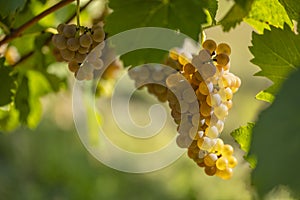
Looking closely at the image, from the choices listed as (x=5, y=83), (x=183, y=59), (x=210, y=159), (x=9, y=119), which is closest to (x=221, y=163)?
(x=210, y=159)

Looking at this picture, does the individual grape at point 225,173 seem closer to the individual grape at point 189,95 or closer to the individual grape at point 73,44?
the individual grape at point 189,95

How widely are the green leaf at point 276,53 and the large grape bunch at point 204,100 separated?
0.10ft

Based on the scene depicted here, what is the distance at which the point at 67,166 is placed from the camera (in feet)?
10.3

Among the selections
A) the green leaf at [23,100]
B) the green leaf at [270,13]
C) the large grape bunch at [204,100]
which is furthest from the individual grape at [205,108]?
the green leaf at [23,100]

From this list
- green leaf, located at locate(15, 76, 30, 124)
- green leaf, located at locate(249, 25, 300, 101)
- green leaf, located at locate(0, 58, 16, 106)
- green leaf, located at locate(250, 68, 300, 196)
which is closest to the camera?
green leaf, located at locate(250, 68, 300, 196)

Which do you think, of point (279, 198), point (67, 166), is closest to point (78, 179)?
point (67, 166)

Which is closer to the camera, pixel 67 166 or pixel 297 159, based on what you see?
pixel 297 159

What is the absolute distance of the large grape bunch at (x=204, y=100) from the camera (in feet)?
2.09

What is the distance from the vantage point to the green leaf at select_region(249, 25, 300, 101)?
24.2 inches

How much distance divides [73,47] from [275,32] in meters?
0.21

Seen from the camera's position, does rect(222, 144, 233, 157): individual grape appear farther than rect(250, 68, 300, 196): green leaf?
Yes

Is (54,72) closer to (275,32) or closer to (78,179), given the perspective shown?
(275,32)

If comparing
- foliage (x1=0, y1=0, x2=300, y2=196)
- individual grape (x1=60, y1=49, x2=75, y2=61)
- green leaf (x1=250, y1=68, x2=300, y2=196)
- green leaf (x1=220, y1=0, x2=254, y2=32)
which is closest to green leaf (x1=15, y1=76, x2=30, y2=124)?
foliage (x1=0, y1=0, x2=300, y2=196)

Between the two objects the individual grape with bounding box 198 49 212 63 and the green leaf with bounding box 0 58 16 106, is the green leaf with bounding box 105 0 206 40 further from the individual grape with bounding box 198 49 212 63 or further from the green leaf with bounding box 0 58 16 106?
the green leaf with bounding box 0 58 16 106
